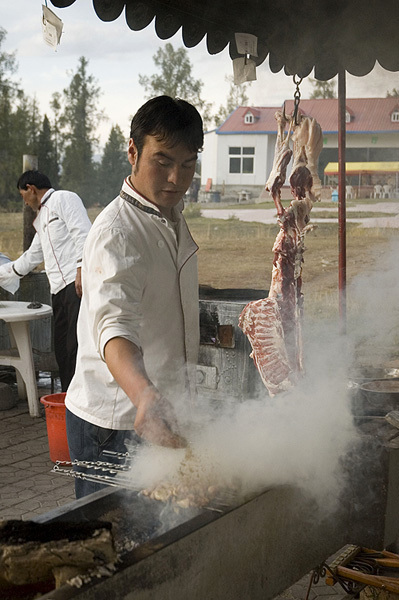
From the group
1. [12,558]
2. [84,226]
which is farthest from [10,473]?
[12,558]

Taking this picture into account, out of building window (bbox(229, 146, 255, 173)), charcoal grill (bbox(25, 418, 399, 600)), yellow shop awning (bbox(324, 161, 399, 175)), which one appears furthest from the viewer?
building window (bbox(229, 146, 255, 173))

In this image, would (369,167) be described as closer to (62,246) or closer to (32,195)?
(62,246)

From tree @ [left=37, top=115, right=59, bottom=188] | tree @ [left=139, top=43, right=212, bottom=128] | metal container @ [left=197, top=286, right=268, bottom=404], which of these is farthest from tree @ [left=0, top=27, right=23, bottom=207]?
metal container @ [left=197, top=286, right=268, bottom=404]

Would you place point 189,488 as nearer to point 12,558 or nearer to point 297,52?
point 12,558

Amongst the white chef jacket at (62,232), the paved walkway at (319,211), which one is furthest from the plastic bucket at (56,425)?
the paved walkway at (319,211)

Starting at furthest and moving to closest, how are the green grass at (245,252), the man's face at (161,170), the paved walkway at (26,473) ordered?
the green grass at (245,252), the paved walkway at (26,473), the man's face at (161,170)

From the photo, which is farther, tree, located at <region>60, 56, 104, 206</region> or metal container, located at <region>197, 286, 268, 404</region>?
tree, located at <region>60, 56, 104, 206</region>

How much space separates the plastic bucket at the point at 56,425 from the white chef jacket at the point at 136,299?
106 inches

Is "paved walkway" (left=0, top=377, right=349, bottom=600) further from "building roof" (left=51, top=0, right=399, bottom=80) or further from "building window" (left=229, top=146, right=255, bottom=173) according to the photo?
"building window" (left=229, top=146, right=255, bottom=173)

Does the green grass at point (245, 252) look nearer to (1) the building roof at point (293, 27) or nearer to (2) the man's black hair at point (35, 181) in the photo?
(2) the man's black hair at point (35, 181)

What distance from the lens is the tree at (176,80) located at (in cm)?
809

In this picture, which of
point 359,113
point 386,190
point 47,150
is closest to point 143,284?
point 359,113

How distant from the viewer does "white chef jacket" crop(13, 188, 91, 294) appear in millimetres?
5875

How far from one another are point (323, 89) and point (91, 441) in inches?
136
